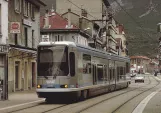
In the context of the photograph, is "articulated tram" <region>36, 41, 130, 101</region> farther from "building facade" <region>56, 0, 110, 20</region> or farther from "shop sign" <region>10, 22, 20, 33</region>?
"building facade" <region>56, 0, 110, 20</region>

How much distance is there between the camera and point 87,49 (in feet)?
95.3

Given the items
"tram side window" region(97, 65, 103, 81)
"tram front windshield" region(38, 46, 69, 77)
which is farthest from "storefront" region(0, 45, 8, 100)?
"tram side window" region(97, 65, 103, 81)

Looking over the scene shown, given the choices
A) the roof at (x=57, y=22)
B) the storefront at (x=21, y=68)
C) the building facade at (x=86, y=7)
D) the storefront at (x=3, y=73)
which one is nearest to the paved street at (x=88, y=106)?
the storefront at (x=3, y=73)

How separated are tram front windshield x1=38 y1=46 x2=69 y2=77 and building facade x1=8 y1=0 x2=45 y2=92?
1114 cm

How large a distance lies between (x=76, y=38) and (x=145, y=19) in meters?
11.3

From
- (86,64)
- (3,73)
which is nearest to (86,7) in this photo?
(86,64)

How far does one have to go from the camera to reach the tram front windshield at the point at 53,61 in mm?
25156

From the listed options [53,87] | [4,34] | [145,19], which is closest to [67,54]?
[53,87]

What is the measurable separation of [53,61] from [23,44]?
17406 mm

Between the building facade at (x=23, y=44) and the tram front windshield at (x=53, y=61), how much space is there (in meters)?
11.1

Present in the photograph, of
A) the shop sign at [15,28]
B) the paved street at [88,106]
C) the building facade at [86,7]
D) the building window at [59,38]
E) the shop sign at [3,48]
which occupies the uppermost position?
the building facade at [86,7]

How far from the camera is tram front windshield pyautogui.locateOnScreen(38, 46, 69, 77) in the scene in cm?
2516

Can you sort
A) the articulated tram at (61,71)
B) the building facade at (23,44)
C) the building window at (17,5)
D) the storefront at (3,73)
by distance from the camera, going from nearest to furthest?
1. the articulated tram at (61,71)
2. the storefront at (3,73)
3. the building facade at (23,44)
4. the building window at (17,5)

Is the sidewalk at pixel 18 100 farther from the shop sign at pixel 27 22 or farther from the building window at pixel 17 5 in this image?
the shop sign at pixel 27 22
